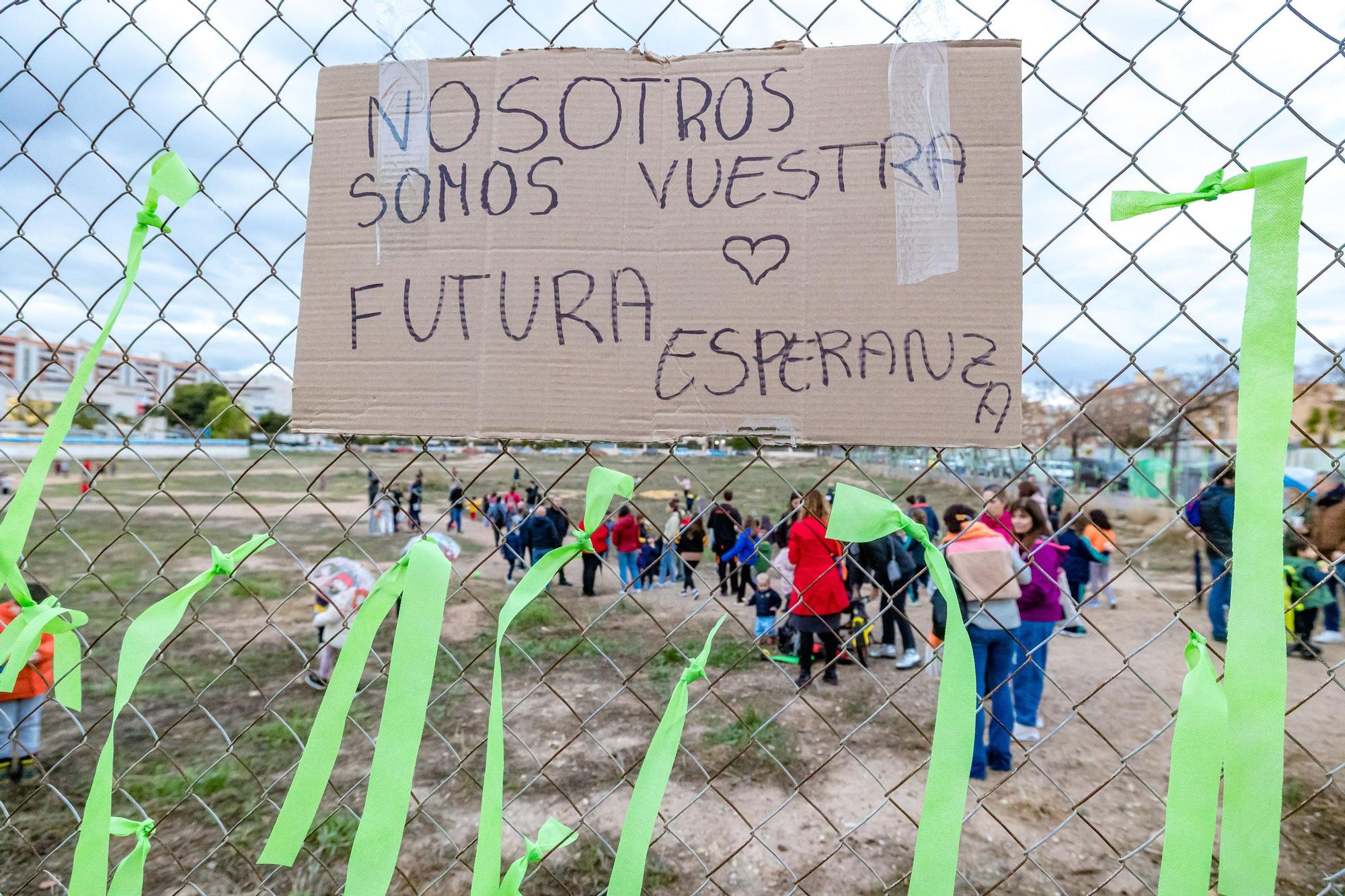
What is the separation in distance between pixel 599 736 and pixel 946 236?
15.7 ft

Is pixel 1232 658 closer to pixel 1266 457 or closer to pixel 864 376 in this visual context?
pixel 1266 457

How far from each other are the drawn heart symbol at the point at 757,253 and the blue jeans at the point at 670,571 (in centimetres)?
1050

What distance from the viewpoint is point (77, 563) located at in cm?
1331

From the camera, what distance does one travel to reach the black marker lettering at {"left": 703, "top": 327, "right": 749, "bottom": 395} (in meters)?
1.25

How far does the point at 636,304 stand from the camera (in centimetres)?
128

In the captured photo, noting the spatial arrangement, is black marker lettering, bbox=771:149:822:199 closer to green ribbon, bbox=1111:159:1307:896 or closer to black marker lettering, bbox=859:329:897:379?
black marker lettering, bbox=859:329:897:379

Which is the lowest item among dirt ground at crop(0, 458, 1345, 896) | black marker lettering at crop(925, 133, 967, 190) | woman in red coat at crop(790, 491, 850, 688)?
dirt ground at crop(0, 458, 1345, 896)

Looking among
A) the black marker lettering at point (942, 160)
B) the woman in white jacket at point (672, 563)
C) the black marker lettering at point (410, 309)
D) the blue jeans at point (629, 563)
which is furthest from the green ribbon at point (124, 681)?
the woman in white jacket at point (672, 563)

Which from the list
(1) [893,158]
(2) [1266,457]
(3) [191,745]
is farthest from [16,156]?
(3) [191,745]

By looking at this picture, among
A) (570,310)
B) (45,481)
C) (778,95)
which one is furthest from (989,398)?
(45,481)

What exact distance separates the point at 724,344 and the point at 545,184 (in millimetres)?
457

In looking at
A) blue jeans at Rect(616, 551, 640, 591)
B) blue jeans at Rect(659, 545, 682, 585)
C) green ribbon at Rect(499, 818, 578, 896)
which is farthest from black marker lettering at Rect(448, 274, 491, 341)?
blue jeans at Rect(659, 545, 682, 585)

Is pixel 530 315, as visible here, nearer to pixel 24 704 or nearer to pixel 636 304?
pixel 636 304

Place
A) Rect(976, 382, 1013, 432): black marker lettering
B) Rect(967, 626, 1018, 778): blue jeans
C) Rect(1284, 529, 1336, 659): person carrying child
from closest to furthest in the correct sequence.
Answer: Rect(976, 382, 1013, 432): black marker lettering
Rect(967, 626, 1018, 778): blue jeans
Rect(1284, 529, 1336, 659): person carrying child
